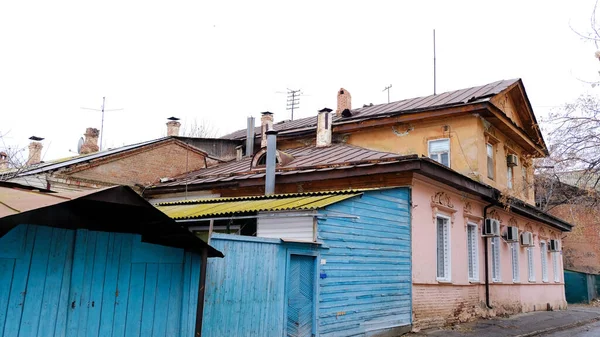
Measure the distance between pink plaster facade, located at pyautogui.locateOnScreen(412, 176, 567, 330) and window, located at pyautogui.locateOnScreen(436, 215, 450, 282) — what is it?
125 millimetres

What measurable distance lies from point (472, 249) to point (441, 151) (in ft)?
10.7

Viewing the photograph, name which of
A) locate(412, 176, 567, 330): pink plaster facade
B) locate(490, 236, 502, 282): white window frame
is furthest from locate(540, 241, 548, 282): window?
locate(490, 236, 502, 282): white window frame

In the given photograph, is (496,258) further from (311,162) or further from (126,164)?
(126,164)

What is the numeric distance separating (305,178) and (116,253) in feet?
25.2

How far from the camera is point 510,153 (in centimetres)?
1962

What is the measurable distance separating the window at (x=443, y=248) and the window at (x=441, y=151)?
3.04 m

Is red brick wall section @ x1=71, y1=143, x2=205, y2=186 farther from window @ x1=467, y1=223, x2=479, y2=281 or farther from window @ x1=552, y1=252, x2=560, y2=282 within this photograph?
window @ x1=552, y1=252, x2=560, y2=282

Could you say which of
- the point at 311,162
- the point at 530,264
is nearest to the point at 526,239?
the point at 530,264

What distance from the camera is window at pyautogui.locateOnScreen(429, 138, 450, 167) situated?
53.5ft

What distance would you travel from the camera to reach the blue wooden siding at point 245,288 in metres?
7.30

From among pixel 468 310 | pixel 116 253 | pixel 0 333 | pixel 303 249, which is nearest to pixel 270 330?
pixel 303 249

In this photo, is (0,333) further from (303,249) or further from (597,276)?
(597,276)

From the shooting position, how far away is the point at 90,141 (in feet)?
73.8

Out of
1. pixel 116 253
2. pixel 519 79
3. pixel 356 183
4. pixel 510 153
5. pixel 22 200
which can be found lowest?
pixel 116 253
